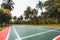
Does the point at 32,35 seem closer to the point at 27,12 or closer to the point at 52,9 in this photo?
the point at 52,9

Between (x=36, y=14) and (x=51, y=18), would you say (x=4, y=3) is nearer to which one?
(x=51, y=18)

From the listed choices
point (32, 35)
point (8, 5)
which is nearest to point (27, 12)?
point (8, 5)

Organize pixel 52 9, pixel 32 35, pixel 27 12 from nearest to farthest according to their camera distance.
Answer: pixel 32 35 < pixel 52 9 < pixel 27 12

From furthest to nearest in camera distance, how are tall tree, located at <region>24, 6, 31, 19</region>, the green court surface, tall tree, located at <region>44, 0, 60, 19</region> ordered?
tall tree, located at <region>24, 6, 31, 19</region> < tall tree, located at <region>44, 0, 60, 19</region> < the green court surface

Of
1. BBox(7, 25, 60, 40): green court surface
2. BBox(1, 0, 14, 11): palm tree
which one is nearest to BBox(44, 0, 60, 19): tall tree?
BBox(1, 0, 14, 11): palm tree

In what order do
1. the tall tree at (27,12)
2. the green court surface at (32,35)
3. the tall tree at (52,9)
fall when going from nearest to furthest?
1. the green court surface at (32,35)
2. the tall tree at (52,9)
3. the tall tree at (27,12)

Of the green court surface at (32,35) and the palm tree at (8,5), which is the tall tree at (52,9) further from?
the green court surface at (32,35)

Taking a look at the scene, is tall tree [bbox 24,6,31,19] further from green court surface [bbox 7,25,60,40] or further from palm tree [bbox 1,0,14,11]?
green court surface [bbox 7,25,60,40]

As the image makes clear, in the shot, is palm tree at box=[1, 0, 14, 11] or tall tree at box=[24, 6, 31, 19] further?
tall tree at box=[24, 6, 31, 19]

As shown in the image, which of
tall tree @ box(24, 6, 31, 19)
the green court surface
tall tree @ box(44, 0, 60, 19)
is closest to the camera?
the green court surface

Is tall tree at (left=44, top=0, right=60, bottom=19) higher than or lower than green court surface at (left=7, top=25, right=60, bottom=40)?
higher

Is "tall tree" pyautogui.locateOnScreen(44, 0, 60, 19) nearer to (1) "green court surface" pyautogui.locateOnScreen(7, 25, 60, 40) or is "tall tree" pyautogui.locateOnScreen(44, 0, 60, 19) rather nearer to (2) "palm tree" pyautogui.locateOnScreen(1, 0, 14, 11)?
(2) "palm tree" pyautogui.locateOnScreen(1, 0, 14, 11)

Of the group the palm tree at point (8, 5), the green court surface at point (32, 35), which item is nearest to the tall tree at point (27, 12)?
the palm tree at point (8, 5)

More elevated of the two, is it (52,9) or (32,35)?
(52,9)
